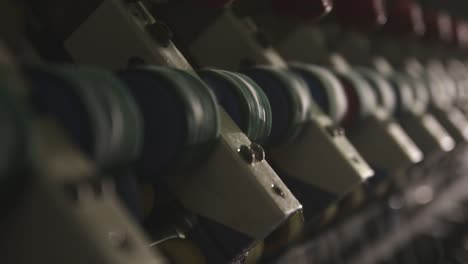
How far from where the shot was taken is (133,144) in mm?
404

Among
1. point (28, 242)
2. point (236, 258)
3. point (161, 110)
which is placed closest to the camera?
point (28, 242)

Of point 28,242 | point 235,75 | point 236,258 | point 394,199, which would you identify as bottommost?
point 394,199

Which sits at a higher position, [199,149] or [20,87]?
[20,87]

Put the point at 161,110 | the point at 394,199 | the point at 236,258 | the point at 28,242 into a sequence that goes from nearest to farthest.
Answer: the point at 28,242
the point at 161,110
the point at 236,258
the point at 394,199

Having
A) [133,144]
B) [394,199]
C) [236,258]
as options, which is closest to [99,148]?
[133,144]

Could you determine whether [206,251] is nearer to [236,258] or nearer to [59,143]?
[236,258]

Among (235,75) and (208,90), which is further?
(235,75)

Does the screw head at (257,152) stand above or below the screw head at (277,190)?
above

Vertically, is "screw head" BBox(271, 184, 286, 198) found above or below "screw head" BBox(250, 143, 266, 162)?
below

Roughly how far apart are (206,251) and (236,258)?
1.3 inches

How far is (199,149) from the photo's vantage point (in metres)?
0.53

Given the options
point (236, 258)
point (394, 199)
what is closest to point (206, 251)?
point (236, 258)

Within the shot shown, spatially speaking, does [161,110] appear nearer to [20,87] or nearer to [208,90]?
[208,90]

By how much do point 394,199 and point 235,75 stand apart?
1307mm
